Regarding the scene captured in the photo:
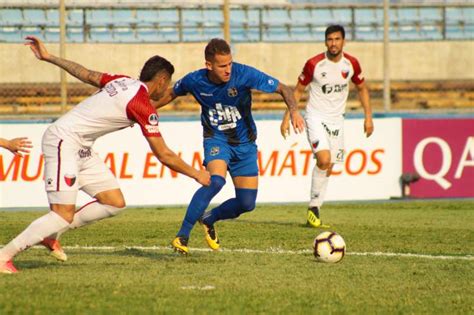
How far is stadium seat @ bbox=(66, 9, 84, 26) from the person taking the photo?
18.3 metres

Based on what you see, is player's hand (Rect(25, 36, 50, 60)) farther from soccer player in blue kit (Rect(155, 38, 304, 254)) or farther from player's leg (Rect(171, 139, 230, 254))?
player's leg (Rect(171, 139, 230, 254))

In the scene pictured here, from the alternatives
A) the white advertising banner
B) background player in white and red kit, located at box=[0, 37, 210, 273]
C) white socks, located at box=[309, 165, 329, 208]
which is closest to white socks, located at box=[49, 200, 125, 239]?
background player in white and red kit, located at box=[0, 37, 210, 273]

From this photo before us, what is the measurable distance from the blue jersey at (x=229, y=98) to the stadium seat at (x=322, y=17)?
9.77 m

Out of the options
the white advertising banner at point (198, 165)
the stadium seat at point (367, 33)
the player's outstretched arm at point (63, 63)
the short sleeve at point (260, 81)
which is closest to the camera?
the player's outstretched arm at point (63, 63)

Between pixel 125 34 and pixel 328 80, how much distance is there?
545 cm

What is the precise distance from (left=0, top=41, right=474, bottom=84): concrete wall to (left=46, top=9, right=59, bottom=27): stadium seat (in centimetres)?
41

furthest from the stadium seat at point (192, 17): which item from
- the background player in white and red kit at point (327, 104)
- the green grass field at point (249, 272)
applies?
the green grass field at point (249, 272)

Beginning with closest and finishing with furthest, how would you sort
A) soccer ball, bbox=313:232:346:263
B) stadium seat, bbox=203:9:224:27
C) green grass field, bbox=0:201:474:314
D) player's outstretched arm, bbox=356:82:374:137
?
green grass field, bbox=0:201:474:314 < soccer ball, bbox=313:232:346:263 < player's outstretched arm, bbox=356:82:374:137 < stadium seat, bbox=203:9:224:27

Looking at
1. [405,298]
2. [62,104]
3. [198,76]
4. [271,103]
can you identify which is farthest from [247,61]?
[405,298]

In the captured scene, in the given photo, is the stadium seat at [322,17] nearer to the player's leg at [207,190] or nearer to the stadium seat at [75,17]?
the stadium seat at [75,17]

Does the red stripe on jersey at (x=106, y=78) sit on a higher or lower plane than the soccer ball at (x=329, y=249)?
higher

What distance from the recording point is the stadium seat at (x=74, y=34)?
18.2 m

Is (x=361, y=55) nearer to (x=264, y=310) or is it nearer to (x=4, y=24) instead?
(x=4, y=24)

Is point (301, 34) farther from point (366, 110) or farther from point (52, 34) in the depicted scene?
point (366, 110)
